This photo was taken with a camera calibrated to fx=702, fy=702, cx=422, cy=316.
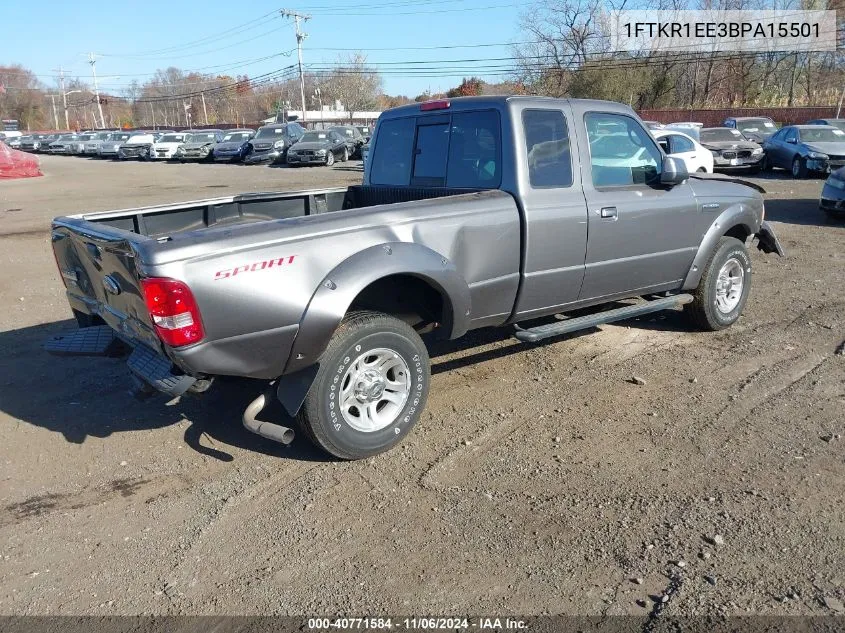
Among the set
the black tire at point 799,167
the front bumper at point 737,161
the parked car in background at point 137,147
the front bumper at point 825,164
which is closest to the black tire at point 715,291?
the front bumper at point 825,164

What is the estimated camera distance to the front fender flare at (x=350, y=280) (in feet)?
12.0

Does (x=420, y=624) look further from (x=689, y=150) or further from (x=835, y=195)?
(x=689, y=150)

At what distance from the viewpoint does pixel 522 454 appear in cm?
409

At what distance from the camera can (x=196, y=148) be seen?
122 feet

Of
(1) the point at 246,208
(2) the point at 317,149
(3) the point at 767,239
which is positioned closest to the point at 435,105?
(1) the point at 246,208

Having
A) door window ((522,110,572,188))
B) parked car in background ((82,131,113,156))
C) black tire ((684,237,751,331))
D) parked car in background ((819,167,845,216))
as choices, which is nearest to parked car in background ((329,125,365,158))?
parked car in background ((82,131,113,156))

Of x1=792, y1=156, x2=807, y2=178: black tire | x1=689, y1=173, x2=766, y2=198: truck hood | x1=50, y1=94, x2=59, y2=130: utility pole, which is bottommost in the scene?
x1=792, y1=156, x2=807, y2=178: black tire

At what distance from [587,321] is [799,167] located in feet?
57.3

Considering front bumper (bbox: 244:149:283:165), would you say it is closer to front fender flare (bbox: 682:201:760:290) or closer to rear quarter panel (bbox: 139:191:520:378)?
front fender flare (bbox: 682:201:760:290)

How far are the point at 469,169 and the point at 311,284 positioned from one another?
176 cm

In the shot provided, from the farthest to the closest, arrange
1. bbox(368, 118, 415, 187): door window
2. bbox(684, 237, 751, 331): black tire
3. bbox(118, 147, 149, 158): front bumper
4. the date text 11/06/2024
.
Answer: bbox(118, 147, 149, 158): front bumper → bbox(684, 237, 751, 331): black tire → bbox(368, 118, 415, 187): door window → the date text 11/06/2024

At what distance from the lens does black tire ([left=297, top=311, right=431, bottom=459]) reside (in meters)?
3.81

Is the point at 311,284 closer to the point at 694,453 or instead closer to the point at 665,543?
the point at 665,543

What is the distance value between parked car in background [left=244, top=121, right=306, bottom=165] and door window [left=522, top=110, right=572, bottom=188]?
96.8 feet
